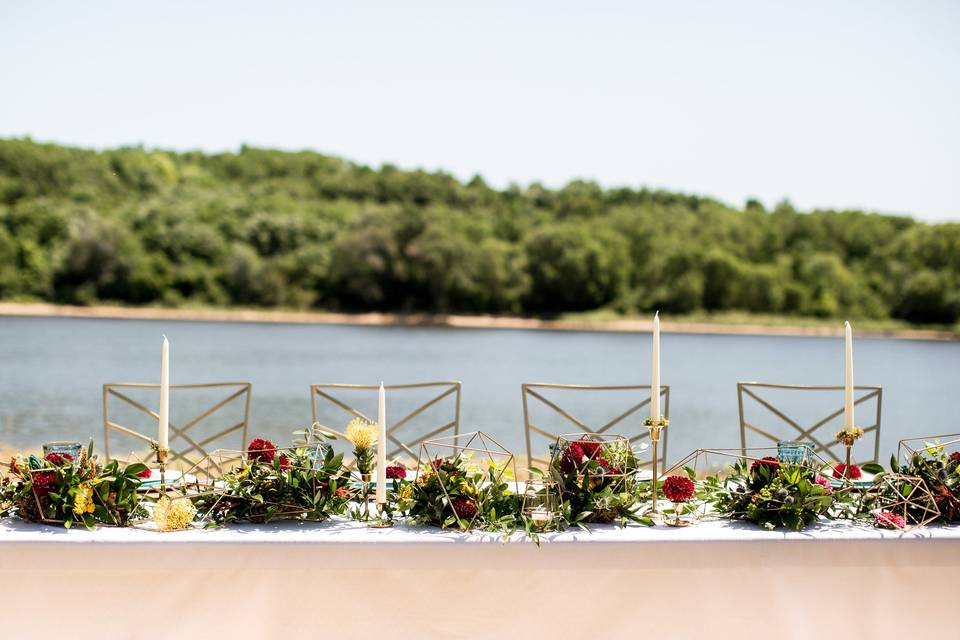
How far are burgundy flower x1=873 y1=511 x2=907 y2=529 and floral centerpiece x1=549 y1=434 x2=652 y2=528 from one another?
2.03ft

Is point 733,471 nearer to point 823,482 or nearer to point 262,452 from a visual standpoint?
point 823,482

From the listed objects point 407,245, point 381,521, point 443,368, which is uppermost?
point 407,245

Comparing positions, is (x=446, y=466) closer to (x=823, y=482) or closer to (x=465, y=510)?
(x=465, y=510)

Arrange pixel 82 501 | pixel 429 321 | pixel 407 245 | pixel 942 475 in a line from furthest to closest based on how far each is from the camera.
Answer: pixel 429 321, pixel 407 245, pixel 942 475, pixel 82 501

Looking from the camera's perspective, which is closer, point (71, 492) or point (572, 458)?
point (71, 492)

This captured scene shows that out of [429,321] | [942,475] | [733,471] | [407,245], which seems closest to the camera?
[942,475]

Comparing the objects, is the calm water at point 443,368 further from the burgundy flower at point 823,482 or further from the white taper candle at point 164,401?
the white taper candle at point 164,401

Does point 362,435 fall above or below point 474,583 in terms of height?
above

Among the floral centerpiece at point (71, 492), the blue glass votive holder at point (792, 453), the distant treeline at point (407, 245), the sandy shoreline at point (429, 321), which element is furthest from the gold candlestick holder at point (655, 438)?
the sandy shoreline at point (429, 321)

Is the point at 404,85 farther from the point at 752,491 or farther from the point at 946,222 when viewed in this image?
the point at 752,491

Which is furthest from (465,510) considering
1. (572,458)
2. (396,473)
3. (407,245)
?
(407,245)

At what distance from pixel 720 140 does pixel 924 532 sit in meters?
50.1

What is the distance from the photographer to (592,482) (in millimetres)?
2543

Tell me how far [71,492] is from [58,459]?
14cm
